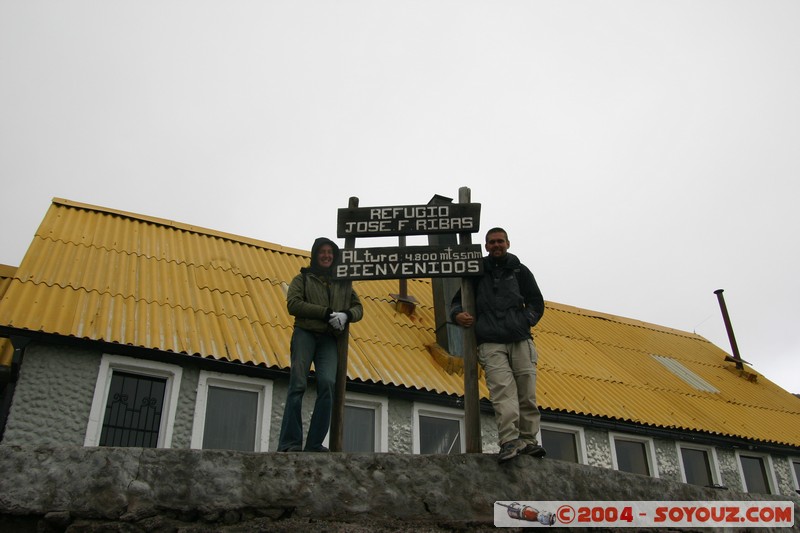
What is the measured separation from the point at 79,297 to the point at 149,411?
77.6 inches

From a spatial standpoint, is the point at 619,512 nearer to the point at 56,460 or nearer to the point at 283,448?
the point at 283,448

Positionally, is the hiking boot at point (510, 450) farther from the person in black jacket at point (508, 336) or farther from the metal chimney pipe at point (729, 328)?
the metal chimney pipe at point (729, 328)

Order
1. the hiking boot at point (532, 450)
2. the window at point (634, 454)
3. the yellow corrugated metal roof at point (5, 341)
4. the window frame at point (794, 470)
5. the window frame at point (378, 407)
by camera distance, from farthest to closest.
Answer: the window frame at point (794, 470), the window at point (634, 454), the window frame at point (378, 407), the yellow corrugated metal roof at point (5, 341), the hiking boot at point (532, 450)

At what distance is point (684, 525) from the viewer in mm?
6094

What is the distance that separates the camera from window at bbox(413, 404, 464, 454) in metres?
11.5

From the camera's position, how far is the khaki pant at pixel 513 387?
6.22 meters

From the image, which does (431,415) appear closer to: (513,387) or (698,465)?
(513,387)

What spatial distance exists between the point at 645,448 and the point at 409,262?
8260mm

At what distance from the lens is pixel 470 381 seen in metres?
6.75

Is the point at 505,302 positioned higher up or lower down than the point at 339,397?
higher up

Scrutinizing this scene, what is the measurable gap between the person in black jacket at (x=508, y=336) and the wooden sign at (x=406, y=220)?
603mm

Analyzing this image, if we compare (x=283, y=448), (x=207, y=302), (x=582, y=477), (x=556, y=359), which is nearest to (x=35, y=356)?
(x=207, y=302)

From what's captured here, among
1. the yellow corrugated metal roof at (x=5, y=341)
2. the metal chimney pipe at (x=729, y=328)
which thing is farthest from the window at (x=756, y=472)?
the yellow corrugated metal roof at (x=5, y=341)

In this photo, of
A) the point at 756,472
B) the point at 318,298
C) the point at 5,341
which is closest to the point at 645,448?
→ the point at 756,472
